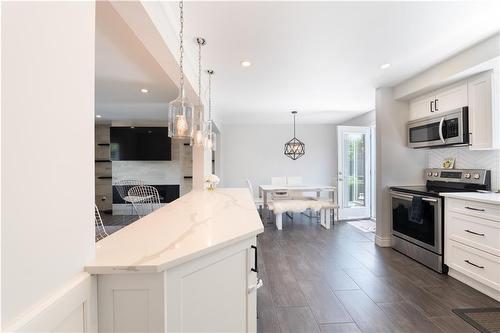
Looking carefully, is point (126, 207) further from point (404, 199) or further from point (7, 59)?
point (7, 59)

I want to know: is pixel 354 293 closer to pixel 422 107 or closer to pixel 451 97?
pixel 451 97

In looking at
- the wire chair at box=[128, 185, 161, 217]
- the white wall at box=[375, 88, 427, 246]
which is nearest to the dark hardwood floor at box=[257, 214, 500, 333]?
the white wall at box=[375, 88, 427, 246]

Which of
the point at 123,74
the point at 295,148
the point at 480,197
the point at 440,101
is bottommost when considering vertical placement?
the point at 480,197

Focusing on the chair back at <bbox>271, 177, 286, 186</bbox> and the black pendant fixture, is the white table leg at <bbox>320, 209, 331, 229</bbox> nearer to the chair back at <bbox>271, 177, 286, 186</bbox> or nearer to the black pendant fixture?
the chair back at <bbox>271, 177, 286, 186</bbox>

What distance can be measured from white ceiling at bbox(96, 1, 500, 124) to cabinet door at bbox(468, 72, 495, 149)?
17.4 inches

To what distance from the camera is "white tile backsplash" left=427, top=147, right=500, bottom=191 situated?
282cm

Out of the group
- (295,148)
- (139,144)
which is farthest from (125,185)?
(295,148)

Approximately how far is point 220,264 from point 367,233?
13.4 feet

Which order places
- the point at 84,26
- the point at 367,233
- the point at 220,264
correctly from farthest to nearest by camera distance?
the point at 367,233 < the point at 220,264 < the point at 84,26

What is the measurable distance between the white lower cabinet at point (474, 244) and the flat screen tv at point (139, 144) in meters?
5.78

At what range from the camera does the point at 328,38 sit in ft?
7.51

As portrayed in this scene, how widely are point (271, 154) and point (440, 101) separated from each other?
4622 mm

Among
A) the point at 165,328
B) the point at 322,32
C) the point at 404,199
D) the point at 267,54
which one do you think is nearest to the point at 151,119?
the point at 267,54

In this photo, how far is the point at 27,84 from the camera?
23.8 inches
